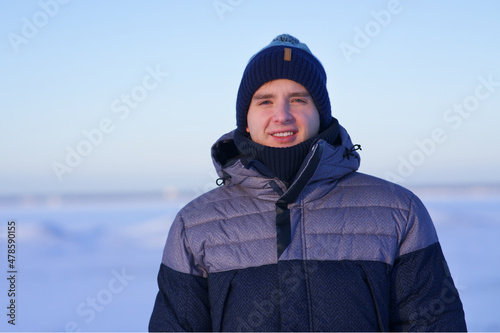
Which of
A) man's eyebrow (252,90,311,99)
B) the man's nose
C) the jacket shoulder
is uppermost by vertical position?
man's eyebrow (252,90,311,99)

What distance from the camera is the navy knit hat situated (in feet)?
6.39

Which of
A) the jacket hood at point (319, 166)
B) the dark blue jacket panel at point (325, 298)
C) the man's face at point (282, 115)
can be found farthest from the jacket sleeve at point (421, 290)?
the man's face at point (282, 115)

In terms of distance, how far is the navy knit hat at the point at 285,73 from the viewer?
76.7 inches

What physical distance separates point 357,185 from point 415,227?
259 millimetres

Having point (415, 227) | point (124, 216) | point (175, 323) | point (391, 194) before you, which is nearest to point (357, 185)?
point (391, 194)

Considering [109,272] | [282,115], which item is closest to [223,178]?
[282,115]

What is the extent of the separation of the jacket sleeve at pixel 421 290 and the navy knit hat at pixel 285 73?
581 mm

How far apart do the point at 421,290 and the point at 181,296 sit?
81 centimetres

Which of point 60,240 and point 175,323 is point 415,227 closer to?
point 175,323

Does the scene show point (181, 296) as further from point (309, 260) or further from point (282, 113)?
point (282, 113)

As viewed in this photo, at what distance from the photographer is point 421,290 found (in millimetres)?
1710

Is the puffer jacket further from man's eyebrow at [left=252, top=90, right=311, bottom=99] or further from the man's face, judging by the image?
man's eyebrow at [left=252, top=90, right=311, bottom=99]

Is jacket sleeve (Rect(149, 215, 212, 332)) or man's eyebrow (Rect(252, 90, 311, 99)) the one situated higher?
man's eyebrow (Rect(252, 90, 311, 99))

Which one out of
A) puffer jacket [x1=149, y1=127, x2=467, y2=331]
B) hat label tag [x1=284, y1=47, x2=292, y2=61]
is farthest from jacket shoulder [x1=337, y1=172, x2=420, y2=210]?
hat label tag [x1=284, y1=47, x2=292, y2=61]
